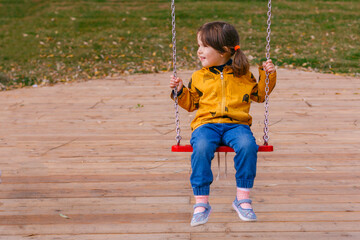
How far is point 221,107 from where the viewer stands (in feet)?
9.34

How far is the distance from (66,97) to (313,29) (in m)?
6.69

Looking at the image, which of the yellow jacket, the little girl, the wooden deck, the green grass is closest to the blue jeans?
the little girl

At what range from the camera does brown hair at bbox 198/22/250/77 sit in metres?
2.85

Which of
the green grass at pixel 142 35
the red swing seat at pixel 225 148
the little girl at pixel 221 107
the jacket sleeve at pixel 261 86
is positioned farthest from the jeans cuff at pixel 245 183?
the green grass at pixel 142 35

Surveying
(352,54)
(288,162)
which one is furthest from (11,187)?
(352,54)

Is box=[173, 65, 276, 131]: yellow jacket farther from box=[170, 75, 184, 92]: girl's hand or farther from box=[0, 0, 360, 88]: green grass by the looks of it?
box=[0, 0, 360, 88]: green grass

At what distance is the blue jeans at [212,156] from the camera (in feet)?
8.71

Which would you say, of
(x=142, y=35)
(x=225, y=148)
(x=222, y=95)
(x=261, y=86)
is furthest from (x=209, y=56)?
(x=142, y=35)

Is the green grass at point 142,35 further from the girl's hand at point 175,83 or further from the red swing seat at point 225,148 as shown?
the red swing seat at point 225,148

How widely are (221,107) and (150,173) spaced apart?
0.95 meters

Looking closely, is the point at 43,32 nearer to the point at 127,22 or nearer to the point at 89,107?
the point at 127,22

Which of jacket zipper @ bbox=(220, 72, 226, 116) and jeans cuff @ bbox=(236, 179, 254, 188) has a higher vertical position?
jacket zipper @ bbox=(220, 72, 226, 116)

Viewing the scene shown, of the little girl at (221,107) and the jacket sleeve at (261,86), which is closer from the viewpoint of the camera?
the little girl at (221,107)

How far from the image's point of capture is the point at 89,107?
5.53 meters
